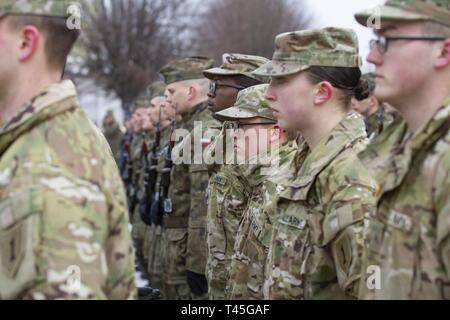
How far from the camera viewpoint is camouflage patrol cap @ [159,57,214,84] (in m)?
8.55

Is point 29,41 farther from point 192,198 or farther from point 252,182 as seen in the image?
point 192,198

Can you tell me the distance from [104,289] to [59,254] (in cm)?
32

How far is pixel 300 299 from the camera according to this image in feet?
12.7

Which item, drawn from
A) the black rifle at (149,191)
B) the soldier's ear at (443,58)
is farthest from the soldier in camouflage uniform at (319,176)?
the black rifle at (149,191)

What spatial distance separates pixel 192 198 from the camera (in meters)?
7.77

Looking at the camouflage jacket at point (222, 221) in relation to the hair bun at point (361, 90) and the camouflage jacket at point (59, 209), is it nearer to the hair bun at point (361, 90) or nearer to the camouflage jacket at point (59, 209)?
the hair bun at point (361, 90)

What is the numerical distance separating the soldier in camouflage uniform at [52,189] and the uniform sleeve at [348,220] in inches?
43.0

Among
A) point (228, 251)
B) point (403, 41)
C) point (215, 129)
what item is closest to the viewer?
point (403, 41)

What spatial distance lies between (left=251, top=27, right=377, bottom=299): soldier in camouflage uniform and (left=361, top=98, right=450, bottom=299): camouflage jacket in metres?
0.56

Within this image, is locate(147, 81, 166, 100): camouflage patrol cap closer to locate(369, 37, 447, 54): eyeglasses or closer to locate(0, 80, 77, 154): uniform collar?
locate(369, 37, 447, 54): eyeglasses

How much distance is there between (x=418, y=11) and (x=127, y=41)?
38.1 meters

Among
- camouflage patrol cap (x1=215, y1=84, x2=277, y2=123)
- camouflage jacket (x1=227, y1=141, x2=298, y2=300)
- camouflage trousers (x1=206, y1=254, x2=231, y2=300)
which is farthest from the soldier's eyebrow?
camouflage trousers (x1=206, y1=254, x2=231, y2=300)
